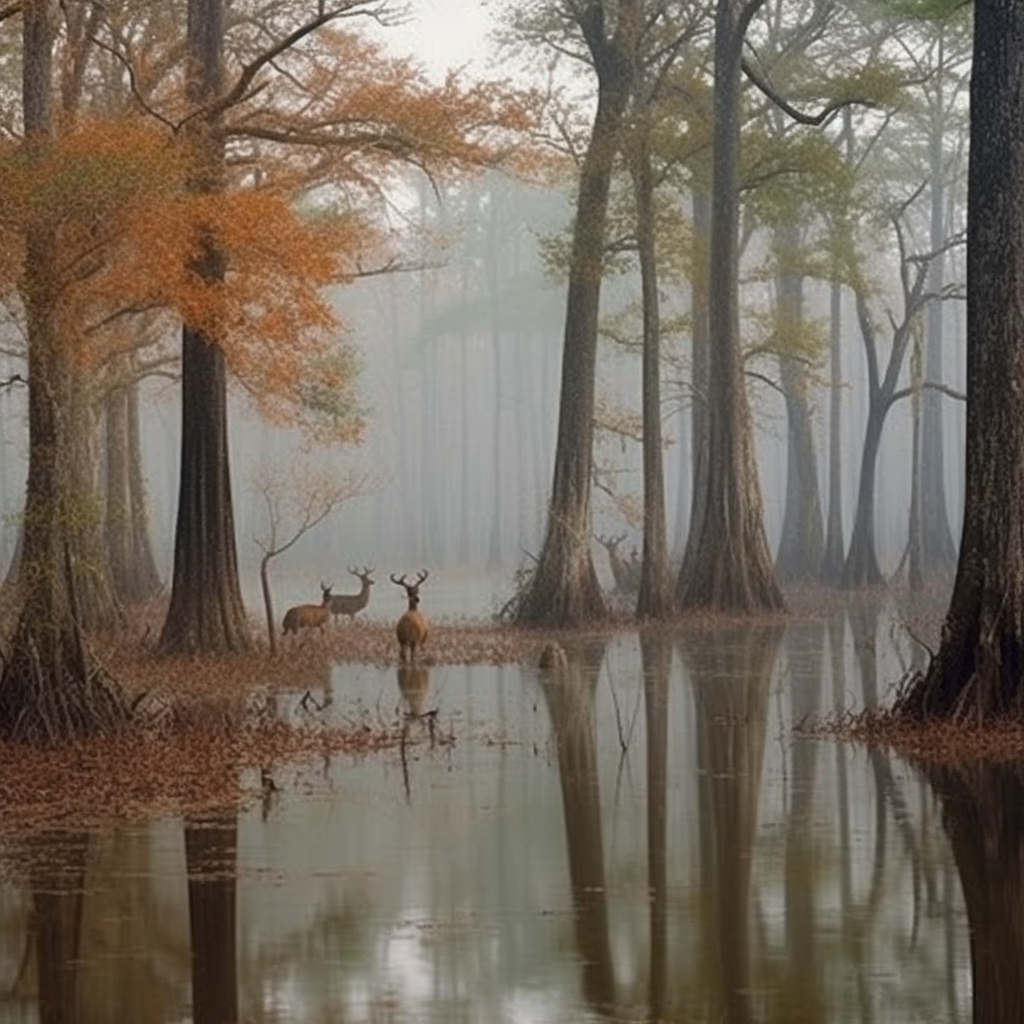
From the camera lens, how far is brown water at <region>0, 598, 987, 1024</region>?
7469 millimetres

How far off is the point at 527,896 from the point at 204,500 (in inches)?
510

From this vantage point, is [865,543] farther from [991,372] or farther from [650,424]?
[991,372]

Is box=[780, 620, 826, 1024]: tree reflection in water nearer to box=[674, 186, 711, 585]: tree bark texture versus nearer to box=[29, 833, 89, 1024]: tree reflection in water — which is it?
box=[29, 833, 89, 1024]: tree reflection in water

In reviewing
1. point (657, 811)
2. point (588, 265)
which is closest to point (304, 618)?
Answer: point (588, 265)

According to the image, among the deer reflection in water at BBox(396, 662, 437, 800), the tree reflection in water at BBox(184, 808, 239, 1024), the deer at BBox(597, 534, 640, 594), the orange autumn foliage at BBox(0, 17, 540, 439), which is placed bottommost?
the tree reflection in water at BBox(184, 808, 239, 1024)

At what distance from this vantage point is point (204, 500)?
70.9 feet

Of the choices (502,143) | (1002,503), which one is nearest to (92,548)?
(502,143)

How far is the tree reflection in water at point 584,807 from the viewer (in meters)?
7.92

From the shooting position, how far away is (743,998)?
24.1ft

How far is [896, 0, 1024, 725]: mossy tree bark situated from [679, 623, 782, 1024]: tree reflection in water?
1480 mm

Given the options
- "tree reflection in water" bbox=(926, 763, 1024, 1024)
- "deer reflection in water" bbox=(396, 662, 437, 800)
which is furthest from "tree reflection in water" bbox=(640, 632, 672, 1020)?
"deer reflection in water" bbox=(396, 662, 437, 800)

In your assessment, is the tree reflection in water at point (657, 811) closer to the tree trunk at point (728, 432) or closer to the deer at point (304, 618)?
the deer at point (304, 618)

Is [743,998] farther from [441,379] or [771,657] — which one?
[441,379]

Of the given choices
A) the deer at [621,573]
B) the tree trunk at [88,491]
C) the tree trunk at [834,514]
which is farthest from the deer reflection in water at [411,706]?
the tree trunk at [834,514]
